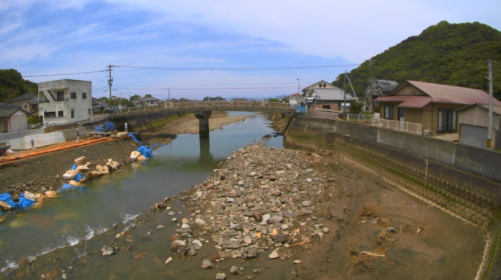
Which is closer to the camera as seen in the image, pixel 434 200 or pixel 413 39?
pixel 434 200

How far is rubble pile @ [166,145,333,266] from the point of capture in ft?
36.3

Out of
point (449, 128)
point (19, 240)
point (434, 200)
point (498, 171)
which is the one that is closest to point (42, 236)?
point (19, 240)

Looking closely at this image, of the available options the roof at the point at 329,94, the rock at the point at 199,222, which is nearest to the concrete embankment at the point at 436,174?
the rock at the point at 199,222

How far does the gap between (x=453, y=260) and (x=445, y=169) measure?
5350 mm

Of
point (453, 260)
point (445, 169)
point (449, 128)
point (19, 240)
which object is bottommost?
point (19, 240)

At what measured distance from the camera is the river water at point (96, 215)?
1138 cm

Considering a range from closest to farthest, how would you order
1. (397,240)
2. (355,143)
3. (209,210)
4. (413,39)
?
(397,240)
(209,210)
(355,143)
(413,39)

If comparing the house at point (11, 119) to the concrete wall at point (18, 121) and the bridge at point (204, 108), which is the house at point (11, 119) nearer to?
the concrete wall at point (18, 121)

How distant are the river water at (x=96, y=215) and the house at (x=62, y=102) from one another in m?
14.7

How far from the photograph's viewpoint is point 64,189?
18.7 m

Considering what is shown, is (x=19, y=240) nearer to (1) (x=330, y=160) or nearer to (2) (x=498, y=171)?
(2) (x=498, y=171)

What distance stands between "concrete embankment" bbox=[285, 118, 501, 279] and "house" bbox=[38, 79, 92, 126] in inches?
1124

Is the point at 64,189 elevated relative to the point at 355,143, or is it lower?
lower

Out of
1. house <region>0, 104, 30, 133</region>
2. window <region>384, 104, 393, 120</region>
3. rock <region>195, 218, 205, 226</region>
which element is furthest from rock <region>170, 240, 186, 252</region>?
house <region>0, 104, 30, 133</region>
